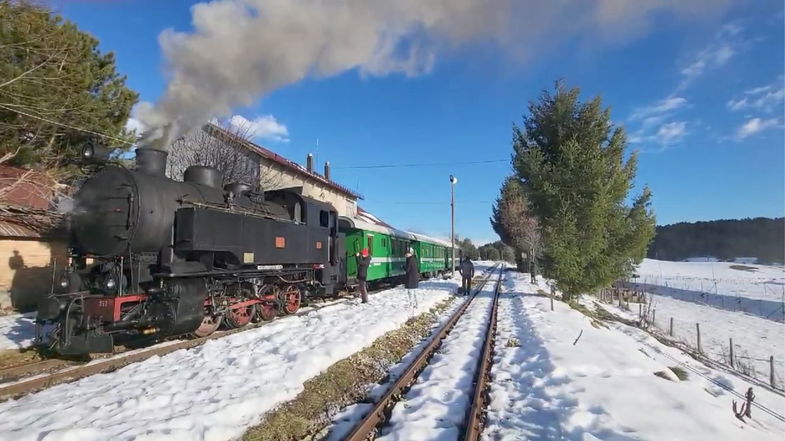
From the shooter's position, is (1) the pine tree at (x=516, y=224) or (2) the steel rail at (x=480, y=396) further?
(1) the pine tree at (x=516, y=224)

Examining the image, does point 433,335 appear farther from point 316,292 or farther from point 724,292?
point 724,292

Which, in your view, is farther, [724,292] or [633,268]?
[724,292]

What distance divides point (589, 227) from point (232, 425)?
1414 cm

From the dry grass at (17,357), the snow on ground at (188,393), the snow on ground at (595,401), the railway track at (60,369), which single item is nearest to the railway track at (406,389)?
the snow on ground at (595,401)

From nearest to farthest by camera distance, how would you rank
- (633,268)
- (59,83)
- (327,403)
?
(327,403)
(59,83)
(633,268)

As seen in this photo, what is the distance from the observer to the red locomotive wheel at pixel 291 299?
11698 millimetres

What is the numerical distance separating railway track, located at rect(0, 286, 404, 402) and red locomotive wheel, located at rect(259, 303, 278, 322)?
264 cm

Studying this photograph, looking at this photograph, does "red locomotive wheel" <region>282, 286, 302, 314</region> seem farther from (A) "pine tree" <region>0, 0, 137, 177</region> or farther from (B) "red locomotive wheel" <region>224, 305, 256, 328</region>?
(A) "pine tree" <region>0, 0, 137, 177</region>

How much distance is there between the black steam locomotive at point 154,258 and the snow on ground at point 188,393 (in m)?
0.92

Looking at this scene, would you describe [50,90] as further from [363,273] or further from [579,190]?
[579,190]

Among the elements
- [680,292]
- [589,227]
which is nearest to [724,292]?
[680,292]

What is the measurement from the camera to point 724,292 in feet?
133

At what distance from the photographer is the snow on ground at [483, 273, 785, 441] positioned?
15.0ft

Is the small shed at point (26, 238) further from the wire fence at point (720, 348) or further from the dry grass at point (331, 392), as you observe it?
the wire fence at point (720, 348)
